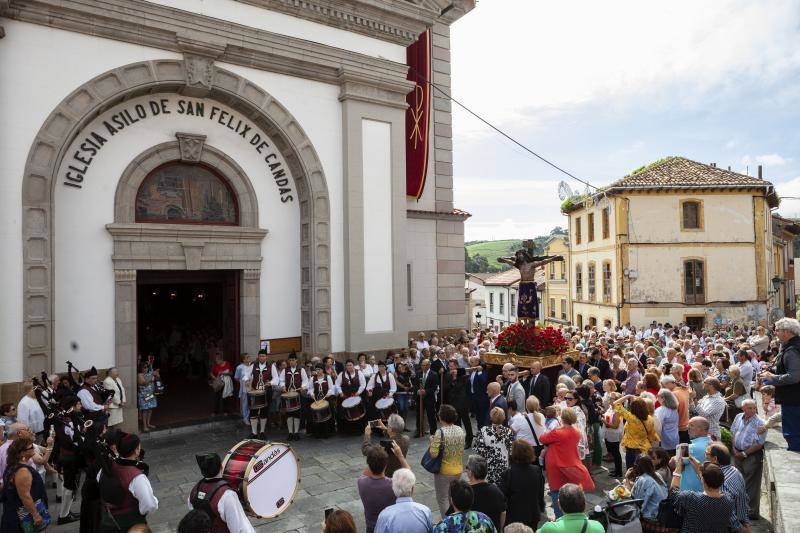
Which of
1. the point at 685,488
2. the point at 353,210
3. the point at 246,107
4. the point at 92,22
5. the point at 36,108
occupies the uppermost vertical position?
the point at 92,22

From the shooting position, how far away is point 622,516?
4.93m

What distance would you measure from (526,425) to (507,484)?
1.45 meters

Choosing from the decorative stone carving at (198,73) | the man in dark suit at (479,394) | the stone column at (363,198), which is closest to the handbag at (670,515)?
the man in dark suit at (479,394)

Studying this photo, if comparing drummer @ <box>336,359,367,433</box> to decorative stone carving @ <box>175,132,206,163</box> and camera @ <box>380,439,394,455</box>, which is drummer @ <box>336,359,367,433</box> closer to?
camera @ <box>380,439,394,455</box>

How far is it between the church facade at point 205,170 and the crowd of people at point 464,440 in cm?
140

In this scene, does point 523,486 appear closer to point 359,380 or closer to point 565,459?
point 565,459

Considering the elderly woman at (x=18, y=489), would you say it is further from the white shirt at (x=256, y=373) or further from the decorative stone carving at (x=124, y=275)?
the decorative stone carving at (x=124, y=275)

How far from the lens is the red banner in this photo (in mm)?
16406

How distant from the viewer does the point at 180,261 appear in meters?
11.9

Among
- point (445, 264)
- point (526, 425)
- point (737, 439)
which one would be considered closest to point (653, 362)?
point (737, 439)

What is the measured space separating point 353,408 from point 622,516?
22.2ft


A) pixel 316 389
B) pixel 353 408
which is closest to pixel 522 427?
pixel 353 408

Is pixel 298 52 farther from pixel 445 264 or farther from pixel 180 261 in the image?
pixel 445 264

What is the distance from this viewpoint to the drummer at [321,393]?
1105 centimetres
